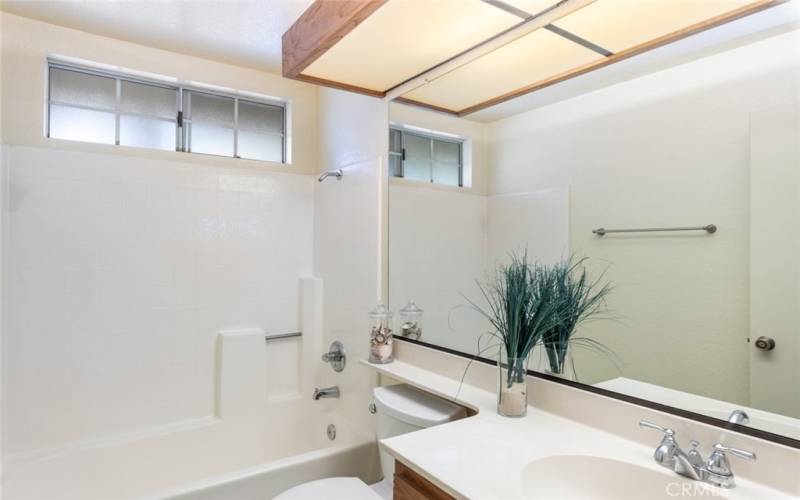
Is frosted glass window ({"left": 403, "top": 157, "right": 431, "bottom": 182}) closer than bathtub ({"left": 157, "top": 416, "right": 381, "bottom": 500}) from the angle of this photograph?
No

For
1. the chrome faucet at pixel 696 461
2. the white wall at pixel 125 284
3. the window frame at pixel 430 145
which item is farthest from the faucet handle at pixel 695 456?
the white wall at pixel 125 284

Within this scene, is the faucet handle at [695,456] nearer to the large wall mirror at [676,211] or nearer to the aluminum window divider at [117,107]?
the large wall mirror at [676,211]

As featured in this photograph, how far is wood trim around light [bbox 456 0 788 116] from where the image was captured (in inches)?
38.4

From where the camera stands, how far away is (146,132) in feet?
7.61

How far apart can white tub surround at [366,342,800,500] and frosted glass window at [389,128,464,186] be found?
35.6 inches

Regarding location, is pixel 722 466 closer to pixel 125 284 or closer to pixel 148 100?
pixel 125 284

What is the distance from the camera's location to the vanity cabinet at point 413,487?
39.6 inches

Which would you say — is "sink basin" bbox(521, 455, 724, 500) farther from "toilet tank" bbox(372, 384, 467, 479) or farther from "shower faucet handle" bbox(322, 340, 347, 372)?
"shower faucet handle" bbox(322, 340, 347, 372)

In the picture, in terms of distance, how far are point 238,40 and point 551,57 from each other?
1.60 m

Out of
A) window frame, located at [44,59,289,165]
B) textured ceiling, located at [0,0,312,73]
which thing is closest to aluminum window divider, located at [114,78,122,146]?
window frame, located at [44,59,289,165]

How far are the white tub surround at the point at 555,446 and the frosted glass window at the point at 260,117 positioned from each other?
82.5 inches

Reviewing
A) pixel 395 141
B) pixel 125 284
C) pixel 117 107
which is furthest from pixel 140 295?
pixel 395 141

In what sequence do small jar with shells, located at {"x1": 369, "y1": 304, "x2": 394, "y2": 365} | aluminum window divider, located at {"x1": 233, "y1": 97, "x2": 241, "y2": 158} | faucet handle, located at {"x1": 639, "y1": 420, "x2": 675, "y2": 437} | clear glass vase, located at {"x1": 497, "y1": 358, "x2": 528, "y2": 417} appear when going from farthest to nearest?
aluminum window divider, located at {"x1": 233, "y1": 97, "x2": 241, "y2": 158}
small jar with shells, located at {"x1": 369, "y1": 304, "x2": 394, "y2": 365}
clear glass vase, located at {"x1": 497, "y1": 358, "x2": 528, "y2": 417}
faucet handle, located at {"x1": 639, "y1": 420, "x2": 675, "y2": 437}

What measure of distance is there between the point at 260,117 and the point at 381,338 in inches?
65.5
